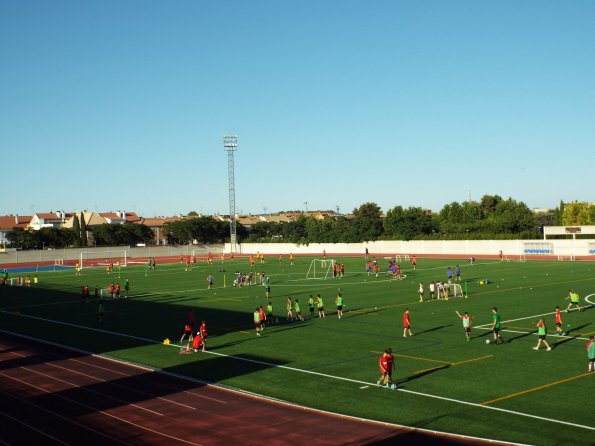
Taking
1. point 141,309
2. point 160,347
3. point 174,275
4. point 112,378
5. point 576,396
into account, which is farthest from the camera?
point 174,275

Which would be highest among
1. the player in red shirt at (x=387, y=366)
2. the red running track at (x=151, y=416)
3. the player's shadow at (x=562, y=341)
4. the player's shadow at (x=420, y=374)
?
the player in red shirt at (x=387, y=366)

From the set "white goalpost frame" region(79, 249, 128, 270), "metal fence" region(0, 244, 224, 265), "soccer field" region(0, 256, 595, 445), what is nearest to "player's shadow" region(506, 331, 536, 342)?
"soccer field" region(0, 256, 595, 445)

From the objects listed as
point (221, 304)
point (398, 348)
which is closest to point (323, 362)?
point (398, 348)

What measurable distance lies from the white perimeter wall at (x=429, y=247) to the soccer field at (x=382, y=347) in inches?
1277

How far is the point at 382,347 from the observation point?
30.4 m

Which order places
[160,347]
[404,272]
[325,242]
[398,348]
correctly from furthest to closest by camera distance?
[325,242]
[404,272]
[160,347]
[398,348]

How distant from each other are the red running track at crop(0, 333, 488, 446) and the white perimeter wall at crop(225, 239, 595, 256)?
8140 centimetres

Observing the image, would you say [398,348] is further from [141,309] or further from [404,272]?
[404,272]

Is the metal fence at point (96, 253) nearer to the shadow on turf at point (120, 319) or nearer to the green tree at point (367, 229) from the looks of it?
the green tree at point (367, 229)

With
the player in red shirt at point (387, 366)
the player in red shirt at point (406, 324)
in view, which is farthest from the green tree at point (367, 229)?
the player in red shirt at point (387, 366)

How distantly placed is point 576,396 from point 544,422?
127 inches

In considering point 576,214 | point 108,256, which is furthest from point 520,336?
point 576,214

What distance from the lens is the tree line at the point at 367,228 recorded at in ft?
394

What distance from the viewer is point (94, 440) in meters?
18.4
